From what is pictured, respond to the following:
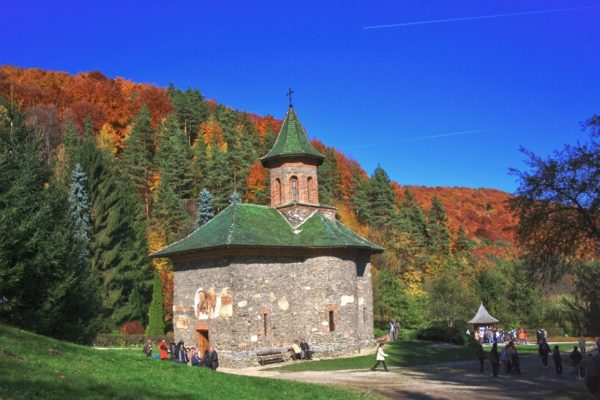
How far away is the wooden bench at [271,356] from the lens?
85.9 feet

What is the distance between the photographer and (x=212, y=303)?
27.0m

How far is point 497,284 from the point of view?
53.8 meters

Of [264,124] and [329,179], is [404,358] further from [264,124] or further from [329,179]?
[264,124]

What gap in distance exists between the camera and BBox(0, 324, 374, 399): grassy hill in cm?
1077

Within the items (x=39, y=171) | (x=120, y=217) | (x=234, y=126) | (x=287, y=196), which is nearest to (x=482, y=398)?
(x=287, y=196)

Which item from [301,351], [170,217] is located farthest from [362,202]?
[301,351]

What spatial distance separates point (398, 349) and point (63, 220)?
18154 millimetres

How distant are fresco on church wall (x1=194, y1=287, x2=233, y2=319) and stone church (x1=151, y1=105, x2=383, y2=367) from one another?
45 mm

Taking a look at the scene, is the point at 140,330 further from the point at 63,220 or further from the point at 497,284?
the point at 497,284

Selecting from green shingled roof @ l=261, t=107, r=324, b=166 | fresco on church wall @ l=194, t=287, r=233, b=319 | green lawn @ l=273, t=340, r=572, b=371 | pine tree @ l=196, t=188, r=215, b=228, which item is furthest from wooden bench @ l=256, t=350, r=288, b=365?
pine tree @ l=196, t=188, r=215, b=228

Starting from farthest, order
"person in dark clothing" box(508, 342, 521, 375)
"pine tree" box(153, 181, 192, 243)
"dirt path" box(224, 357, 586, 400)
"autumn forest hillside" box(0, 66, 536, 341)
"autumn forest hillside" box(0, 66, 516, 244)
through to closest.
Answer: "autumn forest hillside" box(0, 66, 516, 244) → "pine tree" box(153, 181, 192, 243) → "autumn forest hillside" box(0, 66, 536, 341) → "person in dark clothing" box(508, 342, 521, 375) → "dirt path" box(224, 357, 586, 400)

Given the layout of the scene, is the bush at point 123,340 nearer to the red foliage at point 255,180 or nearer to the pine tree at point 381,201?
the red foliage at point 255,180

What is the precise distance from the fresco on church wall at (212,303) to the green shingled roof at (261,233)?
2.11 meters

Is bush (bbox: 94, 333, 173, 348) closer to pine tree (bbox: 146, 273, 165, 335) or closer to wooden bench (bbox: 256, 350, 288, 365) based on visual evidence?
pine tree (bbox: 146, 273, 165, 335)
